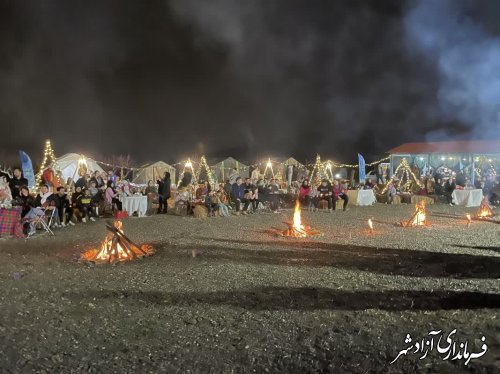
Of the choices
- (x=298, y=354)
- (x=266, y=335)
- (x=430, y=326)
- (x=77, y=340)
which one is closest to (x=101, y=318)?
(x=77, y=340)

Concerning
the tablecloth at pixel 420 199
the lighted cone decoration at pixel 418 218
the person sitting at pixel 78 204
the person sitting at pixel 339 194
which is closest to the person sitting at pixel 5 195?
the person sitting at pixel 78 204

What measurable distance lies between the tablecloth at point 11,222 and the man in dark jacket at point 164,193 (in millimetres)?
6312

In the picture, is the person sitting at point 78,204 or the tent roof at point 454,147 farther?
the tent roof at point 454,147

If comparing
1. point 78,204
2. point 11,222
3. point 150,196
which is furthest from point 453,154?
point 11,222

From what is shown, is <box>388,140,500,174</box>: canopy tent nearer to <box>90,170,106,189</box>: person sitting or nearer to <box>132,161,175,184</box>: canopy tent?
<box>132,161,175,184</box>: canopy tent

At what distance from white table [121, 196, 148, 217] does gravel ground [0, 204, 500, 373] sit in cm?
557

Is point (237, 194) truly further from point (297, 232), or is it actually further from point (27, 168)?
point (27, 168)

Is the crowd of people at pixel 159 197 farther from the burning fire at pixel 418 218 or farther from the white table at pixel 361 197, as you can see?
the burning fire at pixel 418 218

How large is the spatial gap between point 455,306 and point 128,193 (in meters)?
13.4

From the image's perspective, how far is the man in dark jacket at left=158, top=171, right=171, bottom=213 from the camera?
56.5 feet

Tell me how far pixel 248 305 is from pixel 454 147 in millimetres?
32951

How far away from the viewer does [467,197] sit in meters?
20.7

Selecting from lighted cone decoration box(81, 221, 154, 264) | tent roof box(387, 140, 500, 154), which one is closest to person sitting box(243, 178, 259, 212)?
lighted cone decoration box(81, 221, 154, 264)

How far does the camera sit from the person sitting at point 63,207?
1371 centimetres
